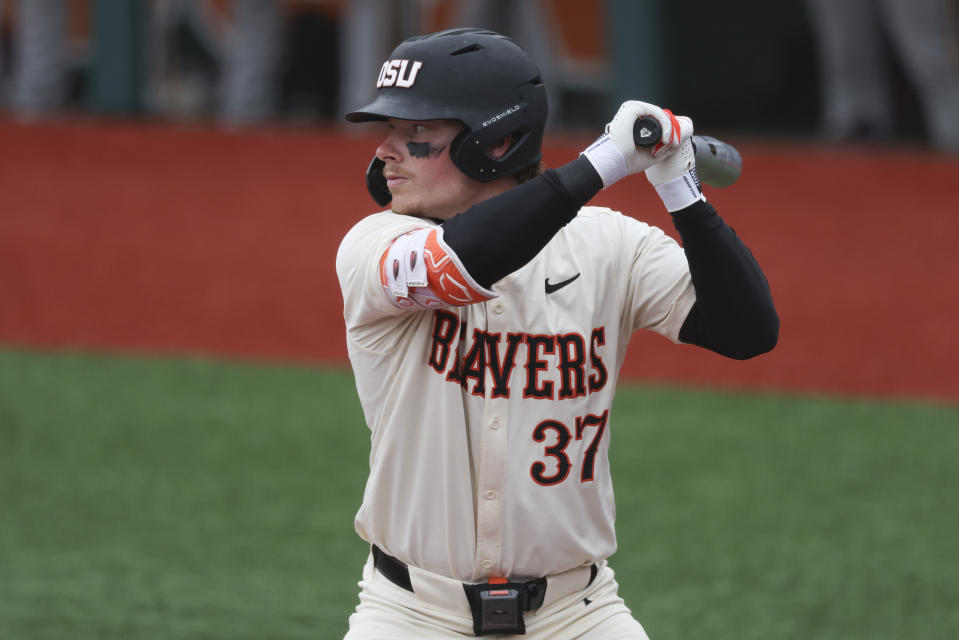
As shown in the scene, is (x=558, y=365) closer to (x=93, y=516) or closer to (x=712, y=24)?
(x=93, y=516)

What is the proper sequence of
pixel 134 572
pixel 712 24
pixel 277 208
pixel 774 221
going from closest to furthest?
pixel 134 572 → pixel 774 221 → pixel 277 208 → pixel 712 24

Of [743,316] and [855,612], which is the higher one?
[743,316]

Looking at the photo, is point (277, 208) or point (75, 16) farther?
point (75, 16)

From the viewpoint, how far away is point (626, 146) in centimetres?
254

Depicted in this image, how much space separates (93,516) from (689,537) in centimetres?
245

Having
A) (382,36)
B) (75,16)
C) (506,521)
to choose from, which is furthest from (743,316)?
(75,16)

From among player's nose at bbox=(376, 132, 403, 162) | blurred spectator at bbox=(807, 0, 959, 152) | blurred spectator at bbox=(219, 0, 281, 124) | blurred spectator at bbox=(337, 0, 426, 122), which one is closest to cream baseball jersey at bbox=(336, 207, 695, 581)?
player's nose at bbox=(376, 132, 403, 162)

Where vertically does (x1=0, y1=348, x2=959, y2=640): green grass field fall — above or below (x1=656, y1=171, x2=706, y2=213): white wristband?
below

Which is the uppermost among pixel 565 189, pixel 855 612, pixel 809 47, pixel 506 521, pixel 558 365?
pixel 809 47

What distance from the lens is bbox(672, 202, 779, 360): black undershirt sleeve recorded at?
2.64m

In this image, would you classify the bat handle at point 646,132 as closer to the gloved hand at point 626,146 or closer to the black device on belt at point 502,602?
the gloved hand at point 626,146

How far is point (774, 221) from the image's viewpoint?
30.5 feet

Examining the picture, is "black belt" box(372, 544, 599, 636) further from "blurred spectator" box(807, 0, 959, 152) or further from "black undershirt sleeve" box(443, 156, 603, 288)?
"blurred spectator" box(807, 0, 959, 152)

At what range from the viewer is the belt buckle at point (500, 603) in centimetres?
266
